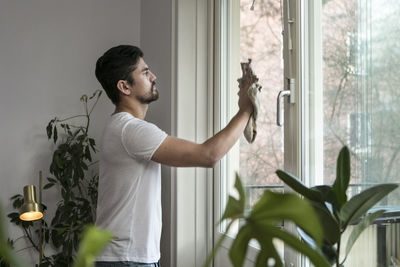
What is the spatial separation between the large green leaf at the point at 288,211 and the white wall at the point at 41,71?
9.88 feet

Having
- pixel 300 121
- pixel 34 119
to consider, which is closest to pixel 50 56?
pixel 34 119

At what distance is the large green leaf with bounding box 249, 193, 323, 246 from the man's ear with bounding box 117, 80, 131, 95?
1.83 m

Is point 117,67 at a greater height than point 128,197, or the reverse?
point 117,67

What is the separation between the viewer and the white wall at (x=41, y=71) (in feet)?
10.4

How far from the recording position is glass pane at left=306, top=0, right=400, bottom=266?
55.4 inches

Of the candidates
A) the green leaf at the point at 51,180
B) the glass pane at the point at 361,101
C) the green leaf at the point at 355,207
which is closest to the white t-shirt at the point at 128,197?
the glass pane at the point at 361,101

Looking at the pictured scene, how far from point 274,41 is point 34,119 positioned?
1.72 m

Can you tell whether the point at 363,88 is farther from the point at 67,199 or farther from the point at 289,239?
the point at 67,199

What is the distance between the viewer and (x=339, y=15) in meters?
1.66

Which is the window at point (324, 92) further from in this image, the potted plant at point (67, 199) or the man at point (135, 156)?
the potted plant at point (67, 199)

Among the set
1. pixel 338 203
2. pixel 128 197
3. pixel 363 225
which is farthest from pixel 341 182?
pixel 128 197

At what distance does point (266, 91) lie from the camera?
6.92ft

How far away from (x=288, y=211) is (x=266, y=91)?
1787 mm

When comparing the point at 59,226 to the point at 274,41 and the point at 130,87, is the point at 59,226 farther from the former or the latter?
the point at 274,41
